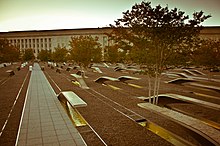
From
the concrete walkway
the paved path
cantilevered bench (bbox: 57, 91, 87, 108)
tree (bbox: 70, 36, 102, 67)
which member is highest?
tree (bbox: 70, 36, 102, 67)

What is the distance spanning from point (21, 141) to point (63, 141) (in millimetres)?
1248

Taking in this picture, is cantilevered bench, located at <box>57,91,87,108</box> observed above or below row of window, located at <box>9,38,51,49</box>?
below

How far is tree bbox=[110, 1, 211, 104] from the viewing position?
952cm

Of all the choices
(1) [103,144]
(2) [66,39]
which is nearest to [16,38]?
(2) [66,39]

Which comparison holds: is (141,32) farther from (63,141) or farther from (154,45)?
(63,141)

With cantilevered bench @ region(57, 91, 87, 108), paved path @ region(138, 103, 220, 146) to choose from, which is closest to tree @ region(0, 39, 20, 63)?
cantilevered bench @ region(57, 91, 87, 108)

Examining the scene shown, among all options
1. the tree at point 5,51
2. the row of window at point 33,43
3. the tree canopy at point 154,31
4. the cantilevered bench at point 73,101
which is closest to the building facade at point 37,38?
the row of window at point 33,43

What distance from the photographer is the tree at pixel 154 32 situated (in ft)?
31.2

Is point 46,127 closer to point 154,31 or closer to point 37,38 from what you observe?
point 154,31

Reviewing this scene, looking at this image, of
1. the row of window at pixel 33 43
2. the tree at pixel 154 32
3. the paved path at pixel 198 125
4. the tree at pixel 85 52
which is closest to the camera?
the paved path at pixel 198 125

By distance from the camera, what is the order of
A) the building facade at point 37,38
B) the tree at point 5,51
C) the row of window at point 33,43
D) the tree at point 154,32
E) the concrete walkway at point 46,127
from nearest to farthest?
the concrete walkway at point 46,127 < the tree at point 154,32 < the tree at point 5,51 < the building facade at point 37,38 < the row of window at point 33,43

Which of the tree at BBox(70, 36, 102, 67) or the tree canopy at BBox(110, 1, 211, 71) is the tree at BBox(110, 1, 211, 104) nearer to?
the tree canopy at BBox(110, 1, 211, 71)

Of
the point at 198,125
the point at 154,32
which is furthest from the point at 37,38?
the point at 198,125

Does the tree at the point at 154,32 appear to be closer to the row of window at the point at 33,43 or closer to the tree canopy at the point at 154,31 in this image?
the tree canopy at the point at 154,31
